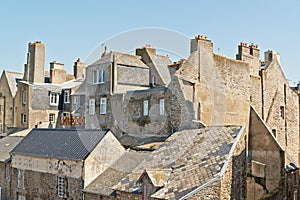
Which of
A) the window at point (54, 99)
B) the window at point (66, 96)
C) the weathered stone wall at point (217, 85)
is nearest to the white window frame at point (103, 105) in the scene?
the weathered stone wall at point (217, 85)

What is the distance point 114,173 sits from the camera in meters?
19.3

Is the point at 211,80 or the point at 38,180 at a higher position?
the point at 211,80

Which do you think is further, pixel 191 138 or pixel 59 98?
pixel 59 98

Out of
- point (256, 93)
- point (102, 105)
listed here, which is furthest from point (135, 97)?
point (256, 93)

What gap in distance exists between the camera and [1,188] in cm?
2723

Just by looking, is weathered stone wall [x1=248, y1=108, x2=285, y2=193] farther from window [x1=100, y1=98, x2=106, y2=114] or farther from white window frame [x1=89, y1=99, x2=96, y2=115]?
white window frame [x1=89, y1=99, x2=96, y2=115]

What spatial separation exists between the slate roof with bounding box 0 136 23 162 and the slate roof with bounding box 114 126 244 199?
13.7m

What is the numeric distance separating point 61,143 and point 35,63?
1983 cm

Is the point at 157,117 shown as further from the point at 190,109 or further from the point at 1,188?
the point at 1,188

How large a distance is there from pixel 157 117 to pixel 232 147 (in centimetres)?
772

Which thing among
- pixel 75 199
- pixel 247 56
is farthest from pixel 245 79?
pixel 75 199

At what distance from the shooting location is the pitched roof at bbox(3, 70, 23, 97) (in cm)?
4147

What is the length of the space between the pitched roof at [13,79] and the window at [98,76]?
1644 centimetres

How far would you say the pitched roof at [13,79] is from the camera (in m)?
41.5
